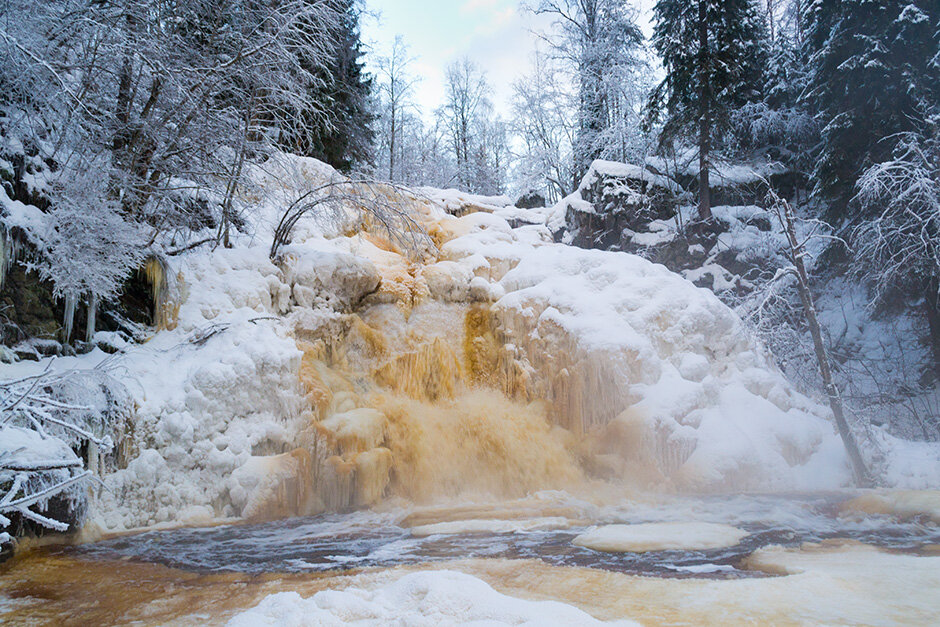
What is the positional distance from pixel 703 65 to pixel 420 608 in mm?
14838

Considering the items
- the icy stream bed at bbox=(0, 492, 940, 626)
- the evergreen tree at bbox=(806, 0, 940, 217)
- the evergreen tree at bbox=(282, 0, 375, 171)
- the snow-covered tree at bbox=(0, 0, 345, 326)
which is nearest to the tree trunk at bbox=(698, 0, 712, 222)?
the evergreen tree at bbox=(806, 0, 940, 217)

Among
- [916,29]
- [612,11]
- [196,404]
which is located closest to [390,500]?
[196,404]

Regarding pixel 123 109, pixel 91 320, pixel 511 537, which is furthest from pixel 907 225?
pixel 91 320

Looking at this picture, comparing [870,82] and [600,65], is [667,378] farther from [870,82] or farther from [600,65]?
[600,65]

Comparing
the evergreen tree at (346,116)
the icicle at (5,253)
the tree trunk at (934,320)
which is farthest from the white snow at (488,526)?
the evergreen tree at (346,116)

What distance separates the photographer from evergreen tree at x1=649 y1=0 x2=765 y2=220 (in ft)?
43.2

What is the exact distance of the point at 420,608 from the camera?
2830 millimetres

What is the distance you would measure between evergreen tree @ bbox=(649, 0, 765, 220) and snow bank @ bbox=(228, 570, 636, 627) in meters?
12.4

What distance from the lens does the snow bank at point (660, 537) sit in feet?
14.7

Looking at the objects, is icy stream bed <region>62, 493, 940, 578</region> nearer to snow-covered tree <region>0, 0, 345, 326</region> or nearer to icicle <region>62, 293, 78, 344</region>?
icicle <region>62, 293, 78, 344</region>

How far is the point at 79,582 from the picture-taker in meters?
3.71

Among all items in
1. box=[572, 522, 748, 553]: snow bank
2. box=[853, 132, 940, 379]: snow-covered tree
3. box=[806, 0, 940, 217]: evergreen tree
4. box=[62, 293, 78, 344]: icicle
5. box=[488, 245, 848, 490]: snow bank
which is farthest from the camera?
box=[806, 0, 940, 217]: evergreen tree

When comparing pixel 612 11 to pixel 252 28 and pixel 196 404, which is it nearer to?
pixel 252 28

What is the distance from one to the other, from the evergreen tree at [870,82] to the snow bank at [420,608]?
414 inches
